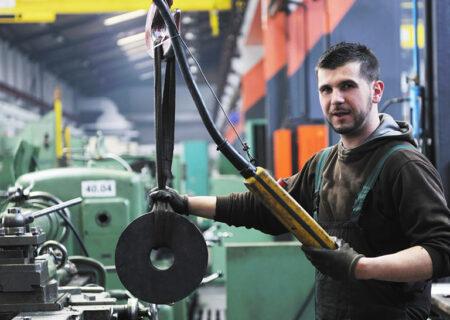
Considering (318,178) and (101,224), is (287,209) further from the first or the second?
(101,224)

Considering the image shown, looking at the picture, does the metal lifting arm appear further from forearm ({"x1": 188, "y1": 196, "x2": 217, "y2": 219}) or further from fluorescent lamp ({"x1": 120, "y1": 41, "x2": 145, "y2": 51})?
fluorescent lamp ({"x1": 120, "y1": 41, "x2": 145, "y2": 51})

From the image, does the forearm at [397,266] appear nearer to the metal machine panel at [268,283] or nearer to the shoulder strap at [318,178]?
the shoulder strap at [318,178]

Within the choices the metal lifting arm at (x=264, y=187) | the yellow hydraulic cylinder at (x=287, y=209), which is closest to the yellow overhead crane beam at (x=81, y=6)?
the metal lifting arm at (x=264, y=187)

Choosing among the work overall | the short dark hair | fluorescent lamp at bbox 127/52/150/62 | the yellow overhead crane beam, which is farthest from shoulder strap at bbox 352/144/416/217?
fluorescent lamp at bbox 127/52/150/62

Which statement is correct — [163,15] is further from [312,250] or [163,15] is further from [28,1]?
[28,1]

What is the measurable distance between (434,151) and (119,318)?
1484 millimetres

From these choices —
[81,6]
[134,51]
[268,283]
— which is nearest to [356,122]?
[268,283]

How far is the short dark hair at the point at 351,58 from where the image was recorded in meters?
1.64

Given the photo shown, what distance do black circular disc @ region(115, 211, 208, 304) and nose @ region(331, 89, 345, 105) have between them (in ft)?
1.63

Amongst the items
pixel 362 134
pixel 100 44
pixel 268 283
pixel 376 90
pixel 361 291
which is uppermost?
pixel 100 44

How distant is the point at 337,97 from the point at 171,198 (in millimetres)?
510

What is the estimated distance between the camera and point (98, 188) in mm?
3059

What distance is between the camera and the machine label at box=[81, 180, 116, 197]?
3037mm

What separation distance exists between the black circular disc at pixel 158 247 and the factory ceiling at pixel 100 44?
701cm
